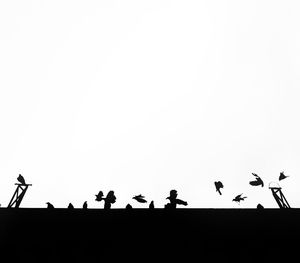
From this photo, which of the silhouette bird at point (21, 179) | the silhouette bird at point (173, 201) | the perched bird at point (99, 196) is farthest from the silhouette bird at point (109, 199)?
the silhouette bird at point (21, 179)

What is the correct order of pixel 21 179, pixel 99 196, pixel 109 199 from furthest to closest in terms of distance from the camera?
pixel 21 179 < pixel 99 196 < pixel 109 199

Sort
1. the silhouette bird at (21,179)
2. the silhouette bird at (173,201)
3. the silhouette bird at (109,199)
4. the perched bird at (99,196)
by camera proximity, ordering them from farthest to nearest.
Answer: the silhouette bird at (21,179), the perched bird at (99,196), the silhouette bird at (109,199), the silhouette bird at (173,201)

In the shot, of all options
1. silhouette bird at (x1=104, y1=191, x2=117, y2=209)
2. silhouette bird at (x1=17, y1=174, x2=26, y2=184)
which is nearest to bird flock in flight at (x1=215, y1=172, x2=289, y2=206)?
silhouette bird at (x1=104, y1=191, x2=117, y2=209)

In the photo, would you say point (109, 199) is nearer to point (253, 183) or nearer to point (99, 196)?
point (99, 196)

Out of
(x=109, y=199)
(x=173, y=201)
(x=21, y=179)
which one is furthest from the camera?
(x=21, y=179)

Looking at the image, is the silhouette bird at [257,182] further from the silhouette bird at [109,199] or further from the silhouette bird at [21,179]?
the silhouette bird at [21,179]

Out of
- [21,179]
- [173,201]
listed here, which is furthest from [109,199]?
[21,179]
